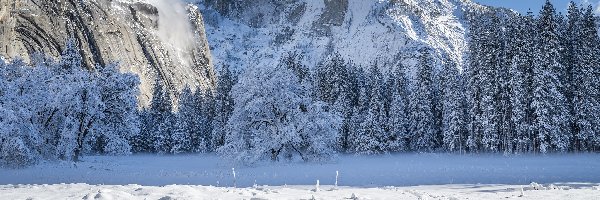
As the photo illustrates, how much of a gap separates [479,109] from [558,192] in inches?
1363

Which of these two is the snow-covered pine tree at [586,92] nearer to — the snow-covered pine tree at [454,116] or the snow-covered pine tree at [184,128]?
the snow-covered pine tree at [454,116]

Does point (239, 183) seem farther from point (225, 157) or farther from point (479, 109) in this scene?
point (479, 109)

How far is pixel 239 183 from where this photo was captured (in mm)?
24031

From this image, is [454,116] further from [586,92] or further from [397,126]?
[586,92]

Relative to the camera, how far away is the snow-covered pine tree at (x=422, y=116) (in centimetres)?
5822

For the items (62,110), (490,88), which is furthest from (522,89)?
(62,110)

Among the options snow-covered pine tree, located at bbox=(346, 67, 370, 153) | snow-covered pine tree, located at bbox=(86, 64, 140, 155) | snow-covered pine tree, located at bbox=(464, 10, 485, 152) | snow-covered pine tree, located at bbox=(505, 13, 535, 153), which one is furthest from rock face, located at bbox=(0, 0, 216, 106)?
snow-covered pine tree, located at bbox=(505, 13, 535, 153)

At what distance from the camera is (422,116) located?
58469 millimetres

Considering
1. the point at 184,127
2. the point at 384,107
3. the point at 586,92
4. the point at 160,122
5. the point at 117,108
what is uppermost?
the point at 586,92

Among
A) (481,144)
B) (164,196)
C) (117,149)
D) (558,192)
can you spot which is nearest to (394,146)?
(481,144)

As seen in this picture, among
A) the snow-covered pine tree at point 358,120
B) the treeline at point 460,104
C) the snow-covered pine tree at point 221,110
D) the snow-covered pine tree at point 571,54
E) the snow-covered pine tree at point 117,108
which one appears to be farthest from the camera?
the snow-covered pine tree at point 221,110

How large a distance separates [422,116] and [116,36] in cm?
9173

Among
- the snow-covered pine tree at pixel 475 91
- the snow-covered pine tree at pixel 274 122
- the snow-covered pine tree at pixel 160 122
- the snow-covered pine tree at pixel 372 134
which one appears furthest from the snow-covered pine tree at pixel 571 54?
the snow-covered pine tree at pixel 160 122

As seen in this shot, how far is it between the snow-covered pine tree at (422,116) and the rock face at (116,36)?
3949 cm
